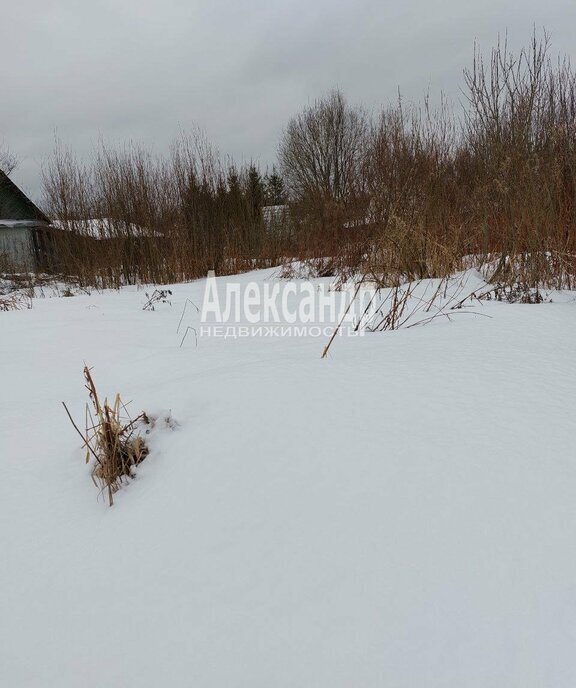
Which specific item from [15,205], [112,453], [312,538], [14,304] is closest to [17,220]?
[15,205]

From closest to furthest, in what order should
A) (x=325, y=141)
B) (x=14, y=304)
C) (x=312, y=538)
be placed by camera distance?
1. (x=312, y=538)
2. (x=14, y=304)
3. (x=325, y=141)

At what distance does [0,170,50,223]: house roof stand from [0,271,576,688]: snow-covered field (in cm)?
1327

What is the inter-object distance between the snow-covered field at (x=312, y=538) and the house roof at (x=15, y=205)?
13.3 metres

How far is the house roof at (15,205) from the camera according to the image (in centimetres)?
1210

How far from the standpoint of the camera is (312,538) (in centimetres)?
71

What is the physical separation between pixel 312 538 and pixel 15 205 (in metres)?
14.9

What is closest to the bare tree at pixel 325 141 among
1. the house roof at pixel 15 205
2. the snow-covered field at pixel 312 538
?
the house roof at pixel 15 205

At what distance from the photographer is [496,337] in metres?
1.68

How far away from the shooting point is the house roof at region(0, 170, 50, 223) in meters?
12.1

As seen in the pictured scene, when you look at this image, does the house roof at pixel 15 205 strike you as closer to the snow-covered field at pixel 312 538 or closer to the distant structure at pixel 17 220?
the distant structure at pixel 17 220

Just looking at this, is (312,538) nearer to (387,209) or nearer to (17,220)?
(387,209)

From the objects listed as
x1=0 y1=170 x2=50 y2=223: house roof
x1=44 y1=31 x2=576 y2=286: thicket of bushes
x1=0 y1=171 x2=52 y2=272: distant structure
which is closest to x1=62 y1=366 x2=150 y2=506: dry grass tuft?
x1=44 y1=31 x2=576 y2=286: thicket of bushes

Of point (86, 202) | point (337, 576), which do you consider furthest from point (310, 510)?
point (86, 202)

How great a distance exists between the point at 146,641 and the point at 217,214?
8310 mm
